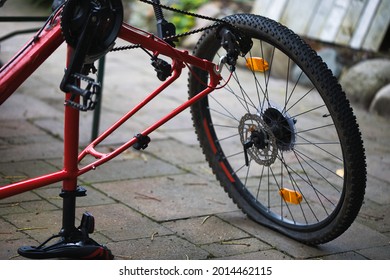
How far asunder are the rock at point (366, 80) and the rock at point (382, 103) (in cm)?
10

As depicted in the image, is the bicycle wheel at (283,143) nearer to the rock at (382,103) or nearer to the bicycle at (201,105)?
the bicycle at (201,105)

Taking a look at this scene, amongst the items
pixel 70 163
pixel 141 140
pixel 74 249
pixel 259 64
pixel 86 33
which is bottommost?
pixel 74 249

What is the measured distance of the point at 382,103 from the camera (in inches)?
204

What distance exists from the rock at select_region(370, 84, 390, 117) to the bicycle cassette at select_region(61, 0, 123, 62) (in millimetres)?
3141

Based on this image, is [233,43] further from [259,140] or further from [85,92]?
[85,92]

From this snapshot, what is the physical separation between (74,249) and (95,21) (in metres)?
0.74

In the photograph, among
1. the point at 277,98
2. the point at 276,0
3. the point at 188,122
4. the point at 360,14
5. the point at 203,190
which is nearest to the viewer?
the point at 203,190

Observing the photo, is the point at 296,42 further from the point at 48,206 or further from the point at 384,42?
the point at 384,42

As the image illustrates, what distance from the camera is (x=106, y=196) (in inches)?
131

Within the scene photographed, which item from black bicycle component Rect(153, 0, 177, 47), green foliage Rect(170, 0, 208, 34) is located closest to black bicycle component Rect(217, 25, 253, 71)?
black bicycle component Rect(153, 0, 177, 47)

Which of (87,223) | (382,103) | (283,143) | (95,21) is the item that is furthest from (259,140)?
(382,103)

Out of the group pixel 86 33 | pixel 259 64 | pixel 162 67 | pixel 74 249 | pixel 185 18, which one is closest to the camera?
pixel 86 33
